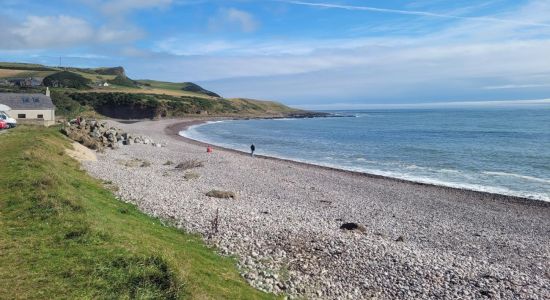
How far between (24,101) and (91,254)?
54607 millimetres

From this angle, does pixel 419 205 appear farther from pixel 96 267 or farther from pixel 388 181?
pixel 96 267

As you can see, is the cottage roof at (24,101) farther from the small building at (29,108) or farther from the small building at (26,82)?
the small building at (26,82)

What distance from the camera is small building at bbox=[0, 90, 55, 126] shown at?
5441 cm

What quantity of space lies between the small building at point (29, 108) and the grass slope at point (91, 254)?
135ft

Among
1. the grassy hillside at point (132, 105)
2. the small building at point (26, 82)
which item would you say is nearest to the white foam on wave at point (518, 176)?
the grassy hillside at point (132, 105)

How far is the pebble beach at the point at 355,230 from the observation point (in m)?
14.3

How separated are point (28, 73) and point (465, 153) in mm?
155026

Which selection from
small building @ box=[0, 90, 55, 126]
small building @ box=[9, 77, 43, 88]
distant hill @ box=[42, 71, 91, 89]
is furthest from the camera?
distant hill @ box=[42, 71, 91, 89]

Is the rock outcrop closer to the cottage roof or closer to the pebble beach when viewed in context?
the pebble beach

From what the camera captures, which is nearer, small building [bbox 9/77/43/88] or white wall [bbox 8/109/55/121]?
white wall [bbox 8/109/55/121]

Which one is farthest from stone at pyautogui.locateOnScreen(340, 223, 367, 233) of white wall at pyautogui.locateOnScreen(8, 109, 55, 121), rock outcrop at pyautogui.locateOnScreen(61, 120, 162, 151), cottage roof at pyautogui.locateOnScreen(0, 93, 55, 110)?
cottage roof at pyautogui.locateOnScreen(0, 93, 55, 110)

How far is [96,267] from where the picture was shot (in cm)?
1014

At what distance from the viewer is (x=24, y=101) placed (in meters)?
56.5

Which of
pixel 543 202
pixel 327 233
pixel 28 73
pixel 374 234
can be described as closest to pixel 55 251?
pixel 327 233
